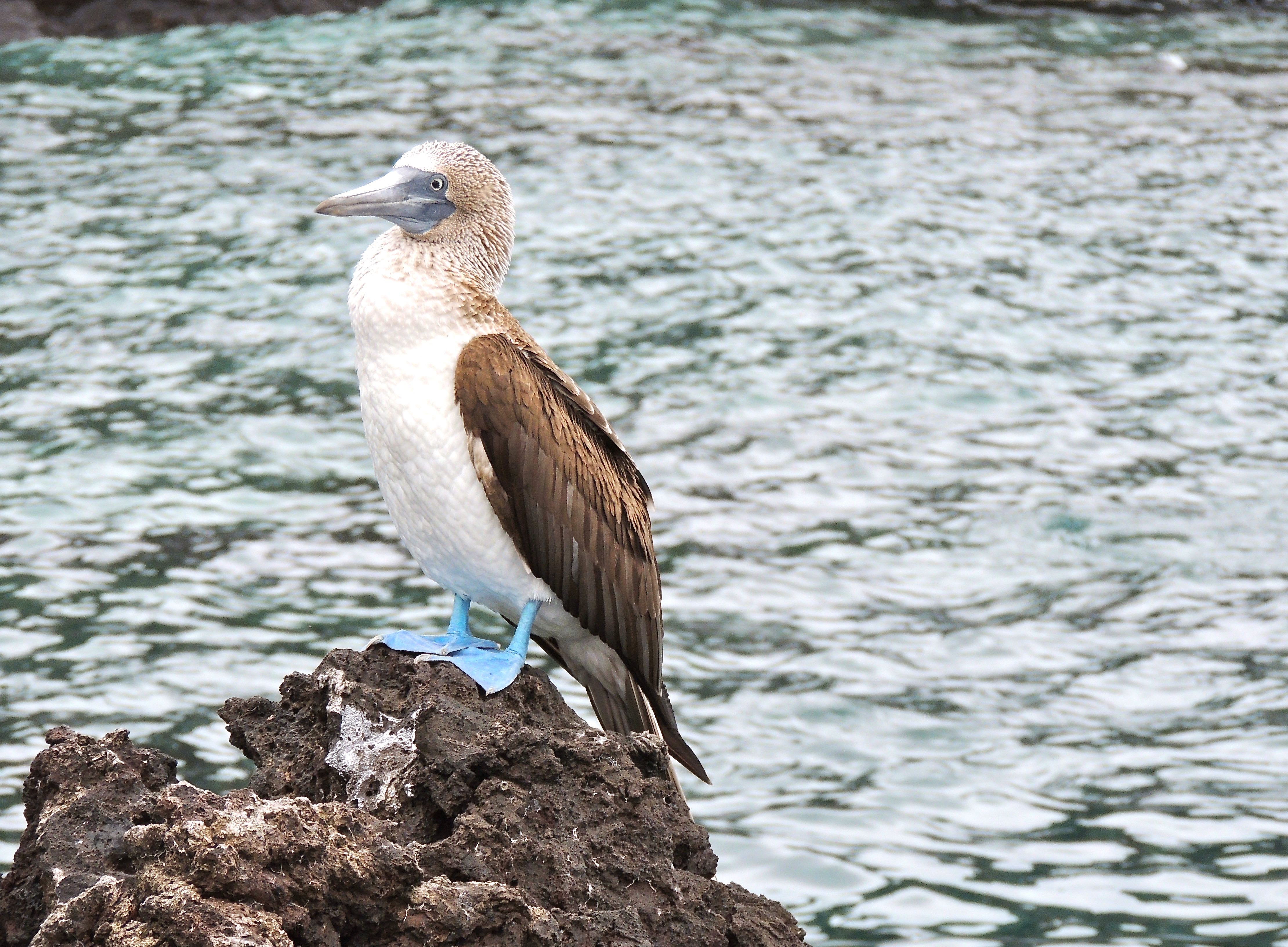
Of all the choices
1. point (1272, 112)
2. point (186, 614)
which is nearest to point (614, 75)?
point (1272, 112)

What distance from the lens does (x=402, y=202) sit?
4570mm

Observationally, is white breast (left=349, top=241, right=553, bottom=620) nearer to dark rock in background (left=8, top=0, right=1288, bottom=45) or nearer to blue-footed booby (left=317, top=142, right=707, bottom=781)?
blue-footed booby (left=317, top=142, right=707, bottom=781)

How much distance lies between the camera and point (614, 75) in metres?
18.0

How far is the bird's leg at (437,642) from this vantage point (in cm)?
427

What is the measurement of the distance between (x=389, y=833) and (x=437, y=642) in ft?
2.25

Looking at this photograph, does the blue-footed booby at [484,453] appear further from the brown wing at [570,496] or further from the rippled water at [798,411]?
the rippled water at [798,411]

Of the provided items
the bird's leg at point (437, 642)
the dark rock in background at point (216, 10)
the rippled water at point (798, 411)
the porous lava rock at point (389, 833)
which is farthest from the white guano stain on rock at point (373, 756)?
the dark rock in background at point (216, 10)

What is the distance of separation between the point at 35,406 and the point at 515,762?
25.6 ft

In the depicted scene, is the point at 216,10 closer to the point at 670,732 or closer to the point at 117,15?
the point at 117,15

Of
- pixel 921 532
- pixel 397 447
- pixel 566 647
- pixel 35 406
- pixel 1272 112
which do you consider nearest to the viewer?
pixel 397 447

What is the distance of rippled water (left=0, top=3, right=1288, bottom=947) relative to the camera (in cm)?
759

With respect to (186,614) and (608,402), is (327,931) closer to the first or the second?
(186,614)

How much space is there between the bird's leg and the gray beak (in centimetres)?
105

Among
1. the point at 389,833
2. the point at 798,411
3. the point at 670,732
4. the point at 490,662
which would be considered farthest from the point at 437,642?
the point at 798,411
